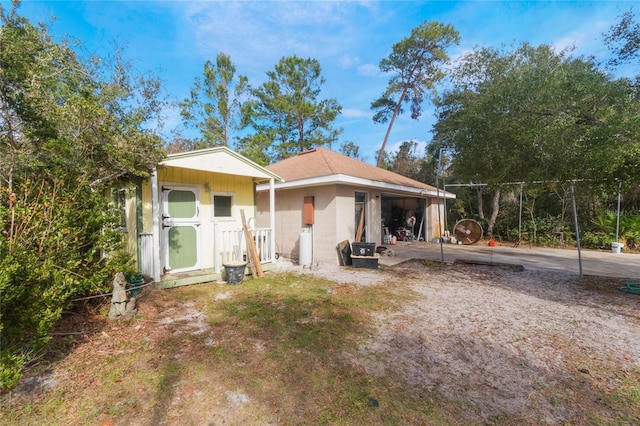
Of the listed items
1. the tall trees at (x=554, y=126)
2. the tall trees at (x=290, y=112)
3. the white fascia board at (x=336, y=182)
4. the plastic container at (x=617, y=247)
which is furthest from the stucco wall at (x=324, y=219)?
the plastic container at (x=617, y=247)

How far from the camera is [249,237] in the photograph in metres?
6.39

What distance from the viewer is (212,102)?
1627 centimetres

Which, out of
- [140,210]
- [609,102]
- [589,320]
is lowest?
[589,320]

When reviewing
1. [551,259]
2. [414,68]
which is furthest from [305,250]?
[414,68]

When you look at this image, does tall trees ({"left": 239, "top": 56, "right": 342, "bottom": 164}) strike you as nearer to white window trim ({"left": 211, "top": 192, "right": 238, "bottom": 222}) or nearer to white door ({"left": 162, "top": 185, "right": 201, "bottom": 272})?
white window trim ({"left": 211, "top": 192, "right": 238, "bottom": 222})

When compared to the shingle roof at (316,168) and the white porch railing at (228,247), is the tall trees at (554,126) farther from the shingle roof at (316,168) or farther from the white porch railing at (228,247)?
the white porch railing at (228,247)

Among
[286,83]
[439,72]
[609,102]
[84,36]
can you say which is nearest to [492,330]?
[609,102]

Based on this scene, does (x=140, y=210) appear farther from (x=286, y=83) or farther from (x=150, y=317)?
(x=286, y=83)

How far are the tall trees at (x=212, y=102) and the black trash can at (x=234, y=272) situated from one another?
1244cm

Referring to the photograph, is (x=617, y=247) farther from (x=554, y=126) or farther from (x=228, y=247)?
(x=228, y=247)

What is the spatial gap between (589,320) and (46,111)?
24.8ft

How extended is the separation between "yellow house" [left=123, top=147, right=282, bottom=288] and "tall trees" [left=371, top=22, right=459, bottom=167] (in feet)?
43.2

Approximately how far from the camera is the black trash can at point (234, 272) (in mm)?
5715

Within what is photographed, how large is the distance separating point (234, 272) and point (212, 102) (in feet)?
46.2
